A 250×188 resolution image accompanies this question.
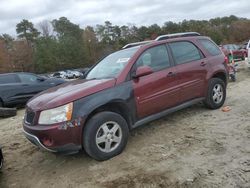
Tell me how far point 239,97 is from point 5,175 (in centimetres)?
560

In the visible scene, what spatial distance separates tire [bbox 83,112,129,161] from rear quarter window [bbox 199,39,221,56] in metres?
2.86

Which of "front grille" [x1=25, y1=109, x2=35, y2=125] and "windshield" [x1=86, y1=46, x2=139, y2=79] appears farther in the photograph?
"windshield" [x1=86, y1=46, x2=139, y2=79]

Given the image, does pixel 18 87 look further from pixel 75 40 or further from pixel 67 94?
pixel 75 40

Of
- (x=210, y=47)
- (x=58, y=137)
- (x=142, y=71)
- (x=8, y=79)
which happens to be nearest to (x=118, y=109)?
(x=142, y=71)

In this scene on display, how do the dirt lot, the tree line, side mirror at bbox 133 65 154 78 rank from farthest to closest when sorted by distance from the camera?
the tree line < side mirror at bbox 133 65 154 78 < the dirt lot

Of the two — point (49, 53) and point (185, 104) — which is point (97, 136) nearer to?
point (185, 104)

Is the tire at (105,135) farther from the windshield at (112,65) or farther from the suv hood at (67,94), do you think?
the windshield at (112,65)

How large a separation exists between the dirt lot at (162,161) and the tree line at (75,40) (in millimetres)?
63128

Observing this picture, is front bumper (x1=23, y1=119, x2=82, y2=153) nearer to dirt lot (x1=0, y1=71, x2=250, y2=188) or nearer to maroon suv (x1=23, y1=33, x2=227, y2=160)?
maroon suv (x1=23, y1=33, x2=227, y2=160)

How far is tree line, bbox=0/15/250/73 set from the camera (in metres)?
70.4

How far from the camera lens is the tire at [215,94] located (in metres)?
6.71

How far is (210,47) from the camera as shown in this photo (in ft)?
22.9

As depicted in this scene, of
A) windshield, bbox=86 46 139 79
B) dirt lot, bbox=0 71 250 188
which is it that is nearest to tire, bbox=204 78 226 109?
dirt lot, bbox=0 71 250 188

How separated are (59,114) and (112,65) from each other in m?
1.68
